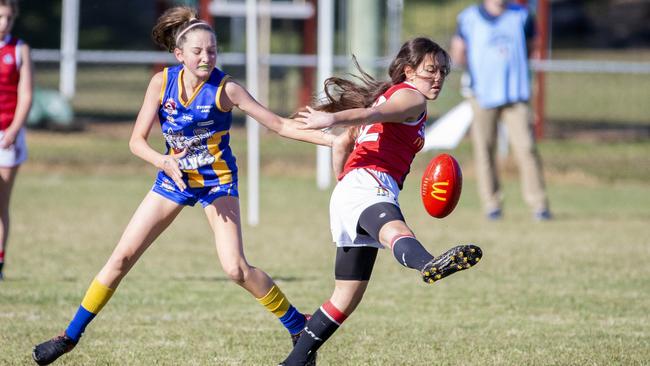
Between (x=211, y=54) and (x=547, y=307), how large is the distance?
3100 mm

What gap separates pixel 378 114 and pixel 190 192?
1188 mm

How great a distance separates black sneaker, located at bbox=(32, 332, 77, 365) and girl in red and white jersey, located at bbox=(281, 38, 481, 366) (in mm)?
1116

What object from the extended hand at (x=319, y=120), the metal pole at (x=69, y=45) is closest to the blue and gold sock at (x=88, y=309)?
the extended hand at (x=319, y=120)

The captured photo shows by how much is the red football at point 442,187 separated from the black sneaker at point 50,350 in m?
1.93

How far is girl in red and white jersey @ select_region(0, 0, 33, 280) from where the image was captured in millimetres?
7348

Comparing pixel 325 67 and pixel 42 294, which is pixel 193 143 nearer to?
pixel 42 294

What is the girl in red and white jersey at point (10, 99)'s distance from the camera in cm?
735

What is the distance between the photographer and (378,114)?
4.74m

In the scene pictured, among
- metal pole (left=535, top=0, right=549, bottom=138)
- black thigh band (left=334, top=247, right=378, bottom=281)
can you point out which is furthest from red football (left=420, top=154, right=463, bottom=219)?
metal pole (left=535, top=0, right=549, bottom=138)

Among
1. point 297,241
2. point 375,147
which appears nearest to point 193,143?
point 375,147

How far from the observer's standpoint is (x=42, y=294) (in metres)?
7.16

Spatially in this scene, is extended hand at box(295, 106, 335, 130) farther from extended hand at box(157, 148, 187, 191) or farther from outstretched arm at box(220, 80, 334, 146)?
extended hand at box(157, 148, 187, 191)

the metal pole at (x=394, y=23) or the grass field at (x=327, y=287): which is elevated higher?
the metal pole at (x=394, y=23)

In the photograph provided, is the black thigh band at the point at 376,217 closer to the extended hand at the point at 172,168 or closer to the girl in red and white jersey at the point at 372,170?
the girl in red and white jersey at the point at 372,170
